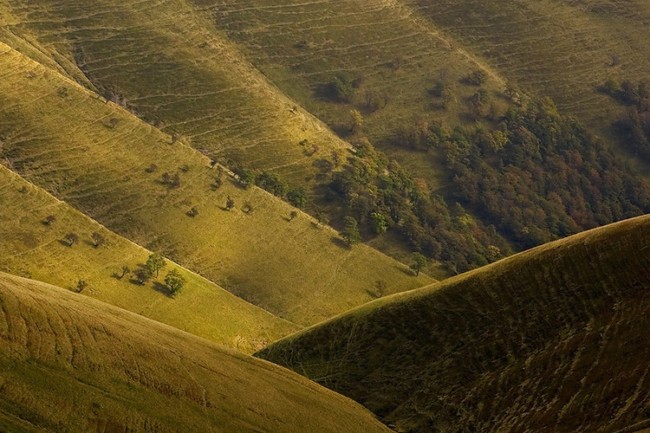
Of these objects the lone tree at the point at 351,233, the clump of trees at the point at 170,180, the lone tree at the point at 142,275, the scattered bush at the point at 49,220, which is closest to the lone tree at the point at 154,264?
the lone tree at the point at 142,275

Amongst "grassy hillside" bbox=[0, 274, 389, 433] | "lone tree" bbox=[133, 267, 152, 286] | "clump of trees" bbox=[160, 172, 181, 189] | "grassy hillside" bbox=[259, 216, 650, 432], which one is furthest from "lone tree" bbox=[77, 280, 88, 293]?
"grassy hillside" bbox=[0, 274, 389, 433]

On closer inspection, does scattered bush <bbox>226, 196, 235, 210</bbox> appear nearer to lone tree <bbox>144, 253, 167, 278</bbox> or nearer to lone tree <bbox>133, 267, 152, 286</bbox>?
lone tree <bbox>144, 253, 167, 278</bbox>

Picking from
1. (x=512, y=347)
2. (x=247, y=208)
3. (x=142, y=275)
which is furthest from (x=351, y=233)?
(x=512, y=347)

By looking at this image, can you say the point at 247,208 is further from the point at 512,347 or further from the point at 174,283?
the point at 512,347

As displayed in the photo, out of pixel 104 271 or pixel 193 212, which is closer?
pixel 104 271

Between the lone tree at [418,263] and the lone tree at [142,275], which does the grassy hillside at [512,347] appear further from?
the lone tree at [418,263]

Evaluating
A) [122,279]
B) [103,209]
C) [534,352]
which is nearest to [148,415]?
[534,352]
